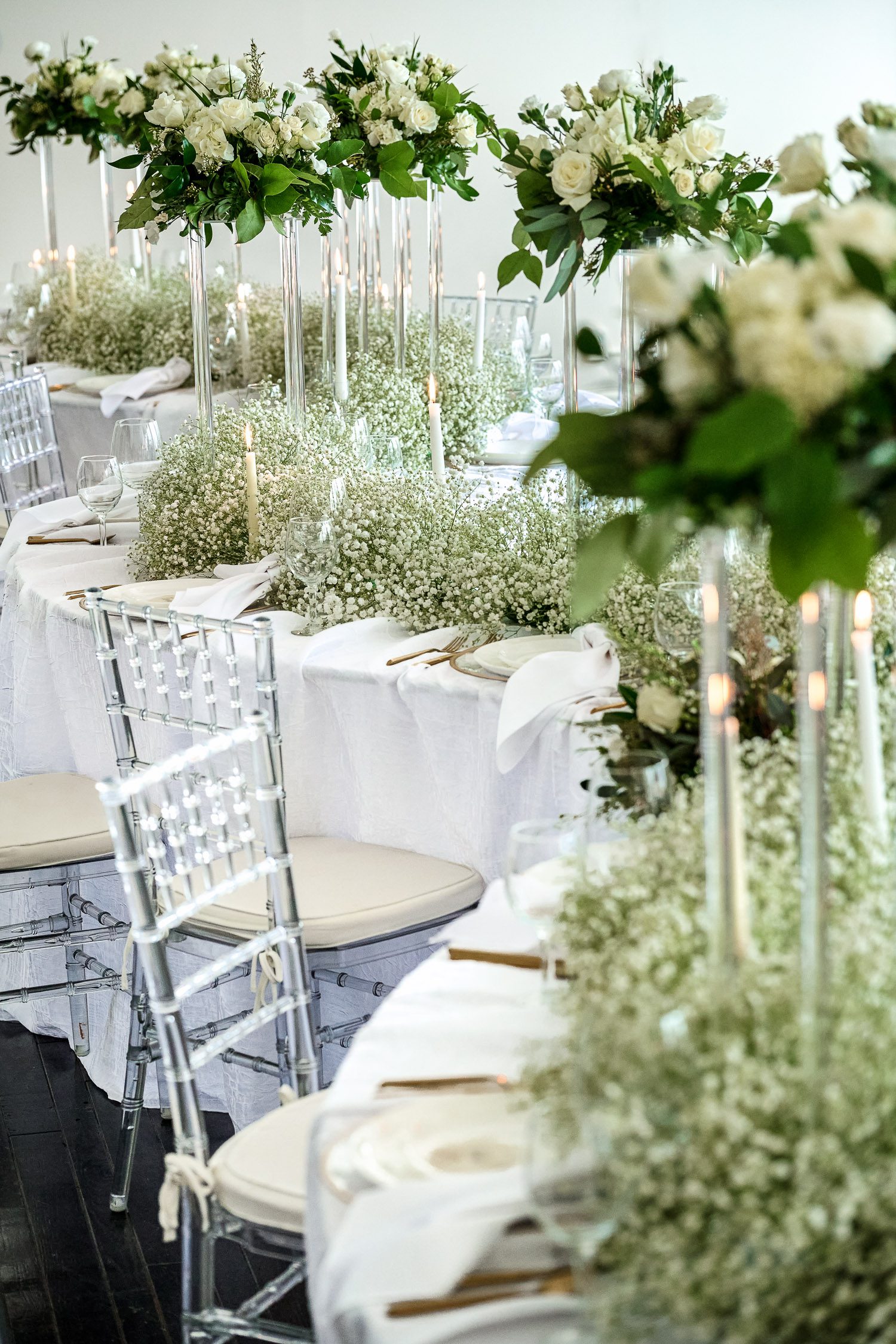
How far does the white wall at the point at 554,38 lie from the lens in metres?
8.12

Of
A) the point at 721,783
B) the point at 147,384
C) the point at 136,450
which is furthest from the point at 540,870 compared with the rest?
the point at 147,384

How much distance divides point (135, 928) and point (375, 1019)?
36 cm

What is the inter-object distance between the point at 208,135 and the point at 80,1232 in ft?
7.47

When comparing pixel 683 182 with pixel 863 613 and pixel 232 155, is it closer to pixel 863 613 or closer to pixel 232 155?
pixel 232 155

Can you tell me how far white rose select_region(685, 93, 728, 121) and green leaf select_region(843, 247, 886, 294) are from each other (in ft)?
6.33

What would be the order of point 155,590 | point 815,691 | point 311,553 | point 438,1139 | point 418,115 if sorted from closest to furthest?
point 815,691 → point 438,1139 → point 311,553 → point 155,590 → point 418,115

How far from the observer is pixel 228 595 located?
2.79 meters

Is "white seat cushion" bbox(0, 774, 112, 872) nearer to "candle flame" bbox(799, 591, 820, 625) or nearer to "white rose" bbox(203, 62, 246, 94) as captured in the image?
"white rose" bbox(203, 62, 246, 94)

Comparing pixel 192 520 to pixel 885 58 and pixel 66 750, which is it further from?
pixel 885 58

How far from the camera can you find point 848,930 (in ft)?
3.58

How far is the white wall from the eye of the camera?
8.12 m

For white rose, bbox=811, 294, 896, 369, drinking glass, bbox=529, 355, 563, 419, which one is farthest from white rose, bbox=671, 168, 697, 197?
white rose, bbox=811, 294, 896, 369

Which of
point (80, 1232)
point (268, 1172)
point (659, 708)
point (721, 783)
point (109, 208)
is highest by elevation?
point (109, 208)

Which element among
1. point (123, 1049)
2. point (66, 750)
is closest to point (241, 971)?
point (123, 1049)
